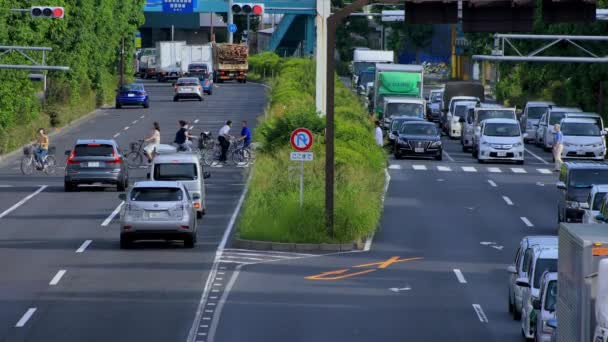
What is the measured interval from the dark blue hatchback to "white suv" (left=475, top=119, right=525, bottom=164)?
31273 millimetres

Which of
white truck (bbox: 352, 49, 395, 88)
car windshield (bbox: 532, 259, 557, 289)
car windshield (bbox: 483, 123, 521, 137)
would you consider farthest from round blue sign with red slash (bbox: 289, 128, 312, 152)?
white truck (bbox: 352, 49, 395, 88)

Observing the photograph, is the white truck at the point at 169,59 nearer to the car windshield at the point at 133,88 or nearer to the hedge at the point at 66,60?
the hedge at the point at 66,60

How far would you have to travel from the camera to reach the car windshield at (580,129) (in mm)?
58438

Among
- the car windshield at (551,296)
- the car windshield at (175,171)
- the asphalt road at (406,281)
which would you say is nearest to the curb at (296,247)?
the asphalt road at (406,281)

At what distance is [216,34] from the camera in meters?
159

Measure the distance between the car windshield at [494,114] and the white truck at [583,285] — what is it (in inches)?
1859

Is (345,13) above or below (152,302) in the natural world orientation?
above

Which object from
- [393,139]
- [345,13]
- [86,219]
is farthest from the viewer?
[393,139]

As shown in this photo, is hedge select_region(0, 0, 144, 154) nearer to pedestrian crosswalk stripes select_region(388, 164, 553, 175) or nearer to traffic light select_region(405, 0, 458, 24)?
pedestrian crosswalk stripes select_region(388, 164, 553, 175)

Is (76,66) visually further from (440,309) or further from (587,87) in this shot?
(440,309)

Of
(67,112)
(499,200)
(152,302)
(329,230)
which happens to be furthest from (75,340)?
(67,112)

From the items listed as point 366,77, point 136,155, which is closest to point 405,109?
point 136,155

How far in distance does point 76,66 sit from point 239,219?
40423 mm

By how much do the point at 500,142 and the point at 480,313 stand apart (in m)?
33.8
